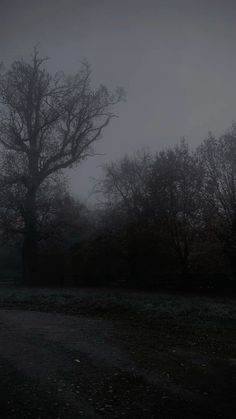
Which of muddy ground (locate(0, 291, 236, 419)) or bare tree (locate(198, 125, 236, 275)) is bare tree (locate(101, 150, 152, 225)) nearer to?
bare tree (locate(198, 125, 236, 275))

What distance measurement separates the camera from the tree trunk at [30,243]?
100 feet

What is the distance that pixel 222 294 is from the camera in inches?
789

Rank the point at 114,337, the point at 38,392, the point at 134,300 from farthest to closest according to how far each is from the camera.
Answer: the point at 134,300, the point at 114,337, the point at 38,392

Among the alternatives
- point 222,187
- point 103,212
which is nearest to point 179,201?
point 222,187

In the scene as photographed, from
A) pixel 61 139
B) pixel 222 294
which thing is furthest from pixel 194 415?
pixel 61 139

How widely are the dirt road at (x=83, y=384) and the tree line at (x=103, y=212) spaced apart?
11904 millimetres

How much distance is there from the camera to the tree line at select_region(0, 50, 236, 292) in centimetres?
2331

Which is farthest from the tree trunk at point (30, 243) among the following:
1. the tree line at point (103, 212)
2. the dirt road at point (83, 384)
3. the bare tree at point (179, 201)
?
the dirt road at point (83, 384)

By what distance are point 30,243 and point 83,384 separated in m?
24.6

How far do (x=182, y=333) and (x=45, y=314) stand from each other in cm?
659

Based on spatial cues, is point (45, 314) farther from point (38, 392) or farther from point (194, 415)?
point (194, 415)

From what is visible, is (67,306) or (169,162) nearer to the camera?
(67,306)

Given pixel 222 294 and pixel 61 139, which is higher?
pixel 61 139

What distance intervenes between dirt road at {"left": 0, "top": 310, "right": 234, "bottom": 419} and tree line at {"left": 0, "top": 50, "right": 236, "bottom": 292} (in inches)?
469
